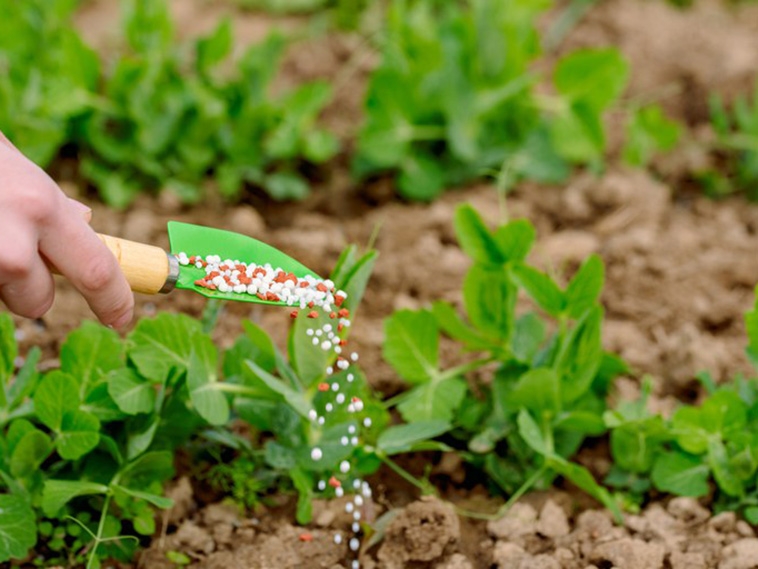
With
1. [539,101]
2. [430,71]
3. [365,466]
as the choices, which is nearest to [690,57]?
[539,101]

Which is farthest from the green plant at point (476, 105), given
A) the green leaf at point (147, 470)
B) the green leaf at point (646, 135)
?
the green leaf at point (147, 470)

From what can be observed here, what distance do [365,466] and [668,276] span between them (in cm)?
91

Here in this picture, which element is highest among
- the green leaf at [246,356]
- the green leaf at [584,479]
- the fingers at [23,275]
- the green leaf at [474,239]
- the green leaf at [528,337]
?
the fingers at [23,275]

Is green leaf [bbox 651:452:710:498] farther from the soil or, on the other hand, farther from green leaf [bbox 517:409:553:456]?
green leaf [bbox 517:409:553:456]

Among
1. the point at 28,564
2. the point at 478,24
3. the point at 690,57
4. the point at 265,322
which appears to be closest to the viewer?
the point at 28,564

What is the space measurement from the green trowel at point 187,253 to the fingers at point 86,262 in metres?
0.07

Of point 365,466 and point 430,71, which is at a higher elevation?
point 430,71

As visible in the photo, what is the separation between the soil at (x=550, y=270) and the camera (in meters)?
1.69

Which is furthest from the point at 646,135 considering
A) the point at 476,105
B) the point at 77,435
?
the point at 77,435

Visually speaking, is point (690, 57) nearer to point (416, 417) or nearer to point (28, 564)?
point (416, 417)

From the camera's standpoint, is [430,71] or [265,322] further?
[430,71]

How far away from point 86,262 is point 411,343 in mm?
714

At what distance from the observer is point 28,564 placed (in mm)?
1660

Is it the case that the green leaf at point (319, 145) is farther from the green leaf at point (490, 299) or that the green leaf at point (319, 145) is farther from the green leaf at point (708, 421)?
the green leaf at point (708, 421)
